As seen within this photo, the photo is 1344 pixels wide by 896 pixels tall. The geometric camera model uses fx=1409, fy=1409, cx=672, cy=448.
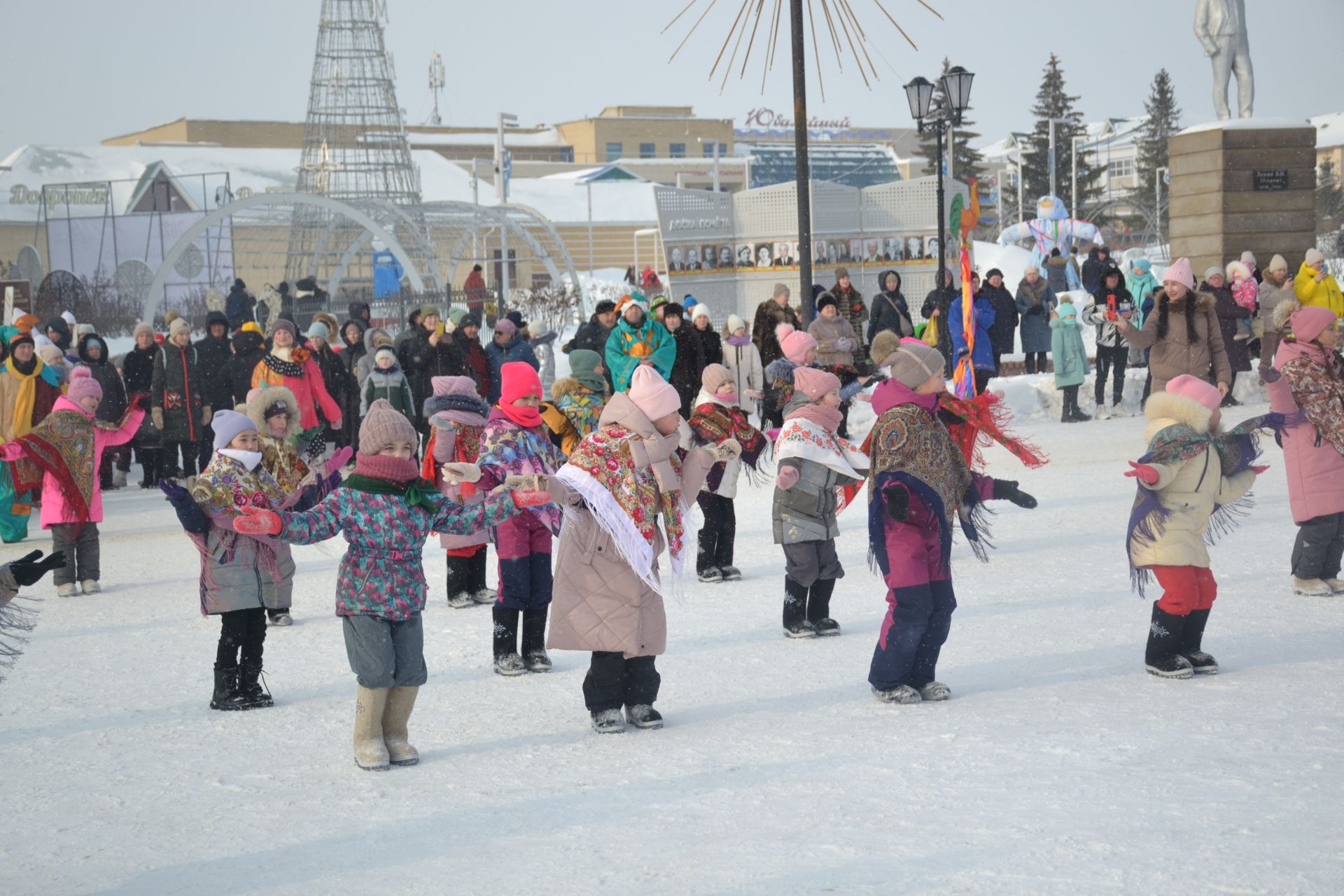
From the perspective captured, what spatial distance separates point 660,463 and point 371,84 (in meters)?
28.3

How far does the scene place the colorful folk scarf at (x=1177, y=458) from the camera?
5.80 m

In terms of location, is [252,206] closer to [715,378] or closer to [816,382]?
[715,378]

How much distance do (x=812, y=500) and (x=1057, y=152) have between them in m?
66.8

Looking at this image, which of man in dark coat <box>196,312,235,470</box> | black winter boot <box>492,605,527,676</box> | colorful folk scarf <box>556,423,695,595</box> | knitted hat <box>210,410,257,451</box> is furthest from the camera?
man in dark coat <box>196,312,235,470</box>

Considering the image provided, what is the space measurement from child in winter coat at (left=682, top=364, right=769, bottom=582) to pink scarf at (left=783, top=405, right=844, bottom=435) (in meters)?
0.29

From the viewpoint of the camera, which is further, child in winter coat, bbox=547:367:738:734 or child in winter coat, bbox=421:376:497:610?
child in winter coat, bbox=421:376:497:610

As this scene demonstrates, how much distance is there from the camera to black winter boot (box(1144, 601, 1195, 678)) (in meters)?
5.78

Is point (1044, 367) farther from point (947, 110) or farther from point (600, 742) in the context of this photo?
point (600, 742)

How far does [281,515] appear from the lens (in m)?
4.91

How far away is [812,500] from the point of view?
6.82 m

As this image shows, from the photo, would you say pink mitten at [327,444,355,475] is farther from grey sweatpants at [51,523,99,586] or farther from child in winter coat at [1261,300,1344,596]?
child in winter coat at [1261,300,1344,596]

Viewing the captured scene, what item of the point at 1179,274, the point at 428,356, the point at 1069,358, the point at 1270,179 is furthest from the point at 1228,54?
the point at 428,356

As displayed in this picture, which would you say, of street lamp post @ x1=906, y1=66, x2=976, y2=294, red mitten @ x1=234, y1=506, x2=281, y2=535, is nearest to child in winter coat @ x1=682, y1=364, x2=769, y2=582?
red mitten @ x1=234, y1=506, x2=281, y2=535

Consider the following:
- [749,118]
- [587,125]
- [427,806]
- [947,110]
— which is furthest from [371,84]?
[749,118]
